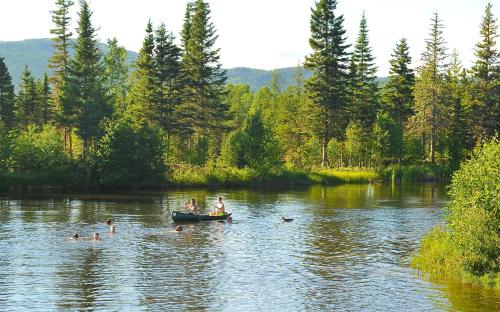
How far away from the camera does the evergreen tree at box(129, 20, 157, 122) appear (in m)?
89.0

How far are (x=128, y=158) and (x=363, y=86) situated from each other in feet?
160

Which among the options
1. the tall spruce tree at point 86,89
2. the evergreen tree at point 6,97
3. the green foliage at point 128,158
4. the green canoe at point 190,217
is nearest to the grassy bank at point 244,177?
the green foliage at point 128,158

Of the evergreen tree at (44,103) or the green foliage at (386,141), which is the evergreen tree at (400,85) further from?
the evergreen tree at (44,103)

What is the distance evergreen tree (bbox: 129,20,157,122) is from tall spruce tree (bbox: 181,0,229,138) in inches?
209

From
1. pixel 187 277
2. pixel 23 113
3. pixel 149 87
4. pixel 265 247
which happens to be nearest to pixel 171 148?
pixel 149 87

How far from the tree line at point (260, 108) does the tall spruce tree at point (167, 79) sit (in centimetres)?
15

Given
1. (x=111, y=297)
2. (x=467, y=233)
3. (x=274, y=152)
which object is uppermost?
(x=274, y=152)

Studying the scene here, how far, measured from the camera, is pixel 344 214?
5262cm

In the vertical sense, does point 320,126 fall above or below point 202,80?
below

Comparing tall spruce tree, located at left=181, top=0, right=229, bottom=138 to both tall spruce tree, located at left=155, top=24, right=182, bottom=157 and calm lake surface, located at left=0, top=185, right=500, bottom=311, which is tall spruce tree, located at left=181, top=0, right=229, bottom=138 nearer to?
tall spruce tree, located at left=155, top=24, right=182, bottom=157

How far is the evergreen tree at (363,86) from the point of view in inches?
4114

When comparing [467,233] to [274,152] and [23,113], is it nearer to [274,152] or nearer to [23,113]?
[274,152]

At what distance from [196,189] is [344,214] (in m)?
26.6

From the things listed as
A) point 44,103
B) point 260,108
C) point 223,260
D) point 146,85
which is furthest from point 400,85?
point 223,260
